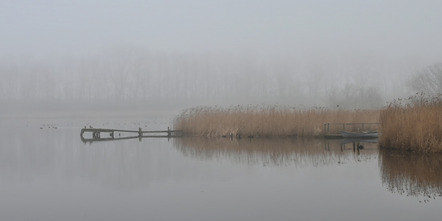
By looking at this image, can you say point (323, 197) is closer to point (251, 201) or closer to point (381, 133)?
point (251, 201)

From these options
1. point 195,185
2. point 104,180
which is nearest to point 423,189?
point 195,185

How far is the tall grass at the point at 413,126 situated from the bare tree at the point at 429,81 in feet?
124

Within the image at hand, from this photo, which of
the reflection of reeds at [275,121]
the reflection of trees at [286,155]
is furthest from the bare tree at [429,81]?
the reflection of trees at [286,155]

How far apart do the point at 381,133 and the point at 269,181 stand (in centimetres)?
787

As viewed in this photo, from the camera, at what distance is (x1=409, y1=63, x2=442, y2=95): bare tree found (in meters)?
50.8

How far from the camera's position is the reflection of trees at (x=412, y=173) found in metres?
8.53

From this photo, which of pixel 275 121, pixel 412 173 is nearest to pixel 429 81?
pixel 275 121

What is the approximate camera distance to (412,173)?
33.8 feet

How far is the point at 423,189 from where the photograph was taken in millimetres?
8523

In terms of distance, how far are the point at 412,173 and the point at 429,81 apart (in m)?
47.0

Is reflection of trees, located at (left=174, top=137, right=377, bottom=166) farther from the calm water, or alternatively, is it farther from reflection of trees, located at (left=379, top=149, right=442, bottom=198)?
reflection of trees, located at (left=379, top=149, right=442, bottom=198)

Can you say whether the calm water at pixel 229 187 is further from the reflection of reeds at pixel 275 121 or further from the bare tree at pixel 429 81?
the bare tree at pixel 429 81

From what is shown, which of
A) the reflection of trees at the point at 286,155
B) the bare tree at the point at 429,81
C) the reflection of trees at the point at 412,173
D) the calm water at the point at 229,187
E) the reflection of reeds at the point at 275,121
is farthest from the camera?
the bare tree at the point at 429,81

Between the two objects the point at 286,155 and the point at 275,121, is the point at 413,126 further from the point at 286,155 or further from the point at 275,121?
the point at 275,121
